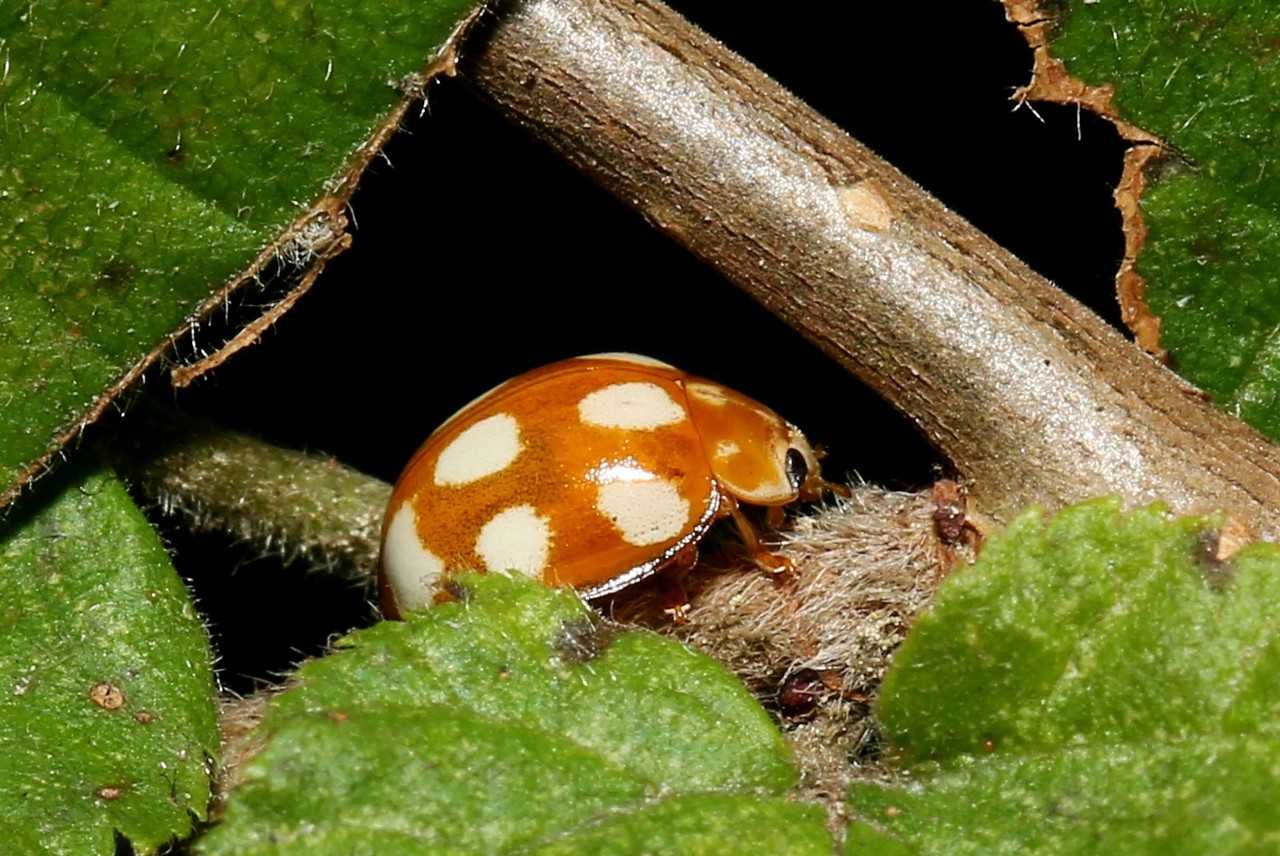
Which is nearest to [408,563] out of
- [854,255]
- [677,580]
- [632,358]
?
[677,580]

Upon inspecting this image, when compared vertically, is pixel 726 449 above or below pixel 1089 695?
below

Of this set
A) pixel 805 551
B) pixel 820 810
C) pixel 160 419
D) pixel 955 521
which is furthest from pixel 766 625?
pixel 160 419

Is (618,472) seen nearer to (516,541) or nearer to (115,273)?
A: (516,541)

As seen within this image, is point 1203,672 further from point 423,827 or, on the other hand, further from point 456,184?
point 456,184

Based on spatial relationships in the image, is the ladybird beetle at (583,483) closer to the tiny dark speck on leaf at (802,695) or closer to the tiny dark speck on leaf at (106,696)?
the tiny dark speck on leaf at (802,695)

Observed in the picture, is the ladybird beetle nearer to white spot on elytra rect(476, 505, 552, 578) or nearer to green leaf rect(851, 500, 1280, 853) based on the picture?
white spot on elytra rect(476, 505, 552, 578)

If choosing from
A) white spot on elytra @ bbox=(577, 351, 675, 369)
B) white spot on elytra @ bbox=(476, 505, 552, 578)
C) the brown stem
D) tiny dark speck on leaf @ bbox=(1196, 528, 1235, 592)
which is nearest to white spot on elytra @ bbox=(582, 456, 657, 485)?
white spot on elytra @ bbox=(476, 505, 552, 578)
